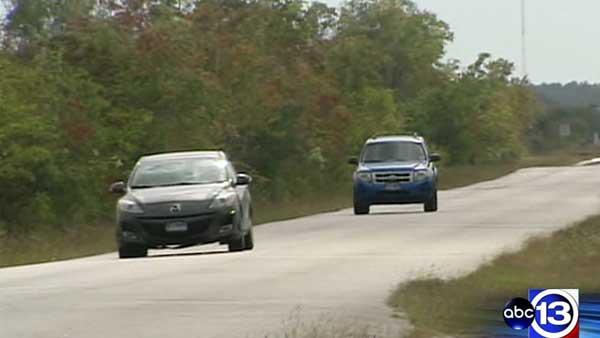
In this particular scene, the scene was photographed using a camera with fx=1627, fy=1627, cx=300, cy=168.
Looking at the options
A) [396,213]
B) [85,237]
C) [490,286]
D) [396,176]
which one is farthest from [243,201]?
[396,213]

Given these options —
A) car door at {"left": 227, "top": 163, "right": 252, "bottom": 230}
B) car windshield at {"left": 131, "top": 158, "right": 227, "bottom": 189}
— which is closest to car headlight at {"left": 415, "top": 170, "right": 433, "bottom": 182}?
car door at {"left": 227, "top": 163, "right": 252, "bottom": 230}

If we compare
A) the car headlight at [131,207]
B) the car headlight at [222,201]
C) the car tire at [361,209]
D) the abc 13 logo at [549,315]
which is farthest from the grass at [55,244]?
the abc 13 logo at [549,315]

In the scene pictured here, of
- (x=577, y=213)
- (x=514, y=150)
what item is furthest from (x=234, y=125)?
(x=514, y=150)

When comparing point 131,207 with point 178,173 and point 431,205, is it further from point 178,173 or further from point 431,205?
point 431,205

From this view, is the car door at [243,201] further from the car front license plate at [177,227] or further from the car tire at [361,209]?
the car tire at [361,209]

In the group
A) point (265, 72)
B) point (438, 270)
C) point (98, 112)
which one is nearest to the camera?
point (438, 270)

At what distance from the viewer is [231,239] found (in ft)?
86.2

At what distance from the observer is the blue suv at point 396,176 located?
41062 mm

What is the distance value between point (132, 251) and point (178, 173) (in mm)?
1622

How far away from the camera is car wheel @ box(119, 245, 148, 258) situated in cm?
2627

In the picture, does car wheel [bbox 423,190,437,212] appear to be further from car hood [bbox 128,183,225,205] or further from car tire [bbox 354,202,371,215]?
car hood [bbox 128,183,225,205]

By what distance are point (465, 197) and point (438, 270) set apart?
110ft

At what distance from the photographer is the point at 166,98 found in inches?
1857

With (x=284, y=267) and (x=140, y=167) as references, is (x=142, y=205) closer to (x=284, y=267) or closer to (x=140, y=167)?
(x=140, y=167)
